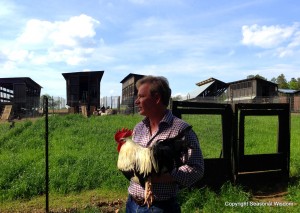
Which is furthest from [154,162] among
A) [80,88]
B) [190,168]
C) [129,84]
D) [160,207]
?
[129,84]

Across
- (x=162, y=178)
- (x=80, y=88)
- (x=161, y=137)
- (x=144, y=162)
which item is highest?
(x=80, y=88)

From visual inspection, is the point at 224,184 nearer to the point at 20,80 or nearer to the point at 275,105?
the point at 275,105

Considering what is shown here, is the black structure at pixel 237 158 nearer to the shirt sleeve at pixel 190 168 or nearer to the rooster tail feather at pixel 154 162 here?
the shirt sleeve at pixel 190 168

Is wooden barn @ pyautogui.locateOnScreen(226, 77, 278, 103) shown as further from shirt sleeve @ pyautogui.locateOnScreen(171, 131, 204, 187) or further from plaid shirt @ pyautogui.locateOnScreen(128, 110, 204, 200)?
shirt sleeve @ pyautogui.locateOnScreen(171, 131, 204, 187)

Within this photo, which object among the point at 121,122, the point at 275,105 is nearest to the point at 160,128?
the point at 275,105

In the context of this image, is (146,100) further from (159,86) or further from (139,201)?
(139,201)

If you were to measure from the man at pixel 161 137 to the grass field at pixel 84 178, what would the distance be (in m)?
3.31

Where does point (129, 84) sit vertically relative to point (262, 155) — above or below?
above

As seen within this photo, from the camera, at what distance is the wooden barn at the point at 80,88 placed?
3173 cm

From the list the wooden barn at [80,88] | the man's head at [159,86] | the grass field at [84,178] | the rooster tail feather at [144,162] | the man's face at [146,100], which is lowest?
the grass field at [84,178]

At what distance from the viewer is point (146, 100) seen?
8.11 feet

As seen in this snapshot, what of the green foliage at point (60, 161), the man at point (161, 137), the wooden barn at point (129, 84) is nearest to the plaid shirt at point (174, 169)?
the man at point (161, 137)

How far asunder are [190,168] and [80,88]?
1251 inches

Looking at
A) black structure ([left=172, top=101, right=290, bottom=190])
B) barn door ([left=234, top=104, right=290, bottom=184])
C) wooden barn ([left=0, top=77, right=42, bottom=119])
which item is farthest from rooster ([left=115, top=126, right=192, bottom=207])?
wooden barn ([left=0, top=77, right=42, bottom=119])
